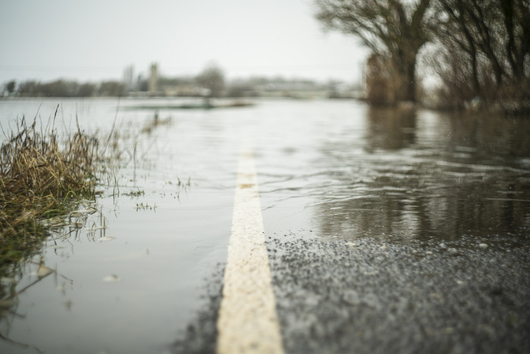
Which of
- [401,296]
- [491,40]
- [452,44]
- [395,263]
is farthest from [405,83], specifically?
[401,296]

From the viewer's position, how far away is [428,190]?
6.15 m

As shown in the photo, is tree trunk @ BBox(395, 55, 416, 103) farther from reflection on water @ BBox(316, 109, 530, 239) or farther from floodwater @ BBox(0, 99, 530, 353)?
floodwater @ BBox(0, 99, 530, 353)

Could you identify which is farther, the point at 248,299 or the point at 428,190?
the point at 428,190

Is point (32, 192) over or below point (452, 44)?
below

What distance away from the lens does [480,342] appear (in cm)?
227

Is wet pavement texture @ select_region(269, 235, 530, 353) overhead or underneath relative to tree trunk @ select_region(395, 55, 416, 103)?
underneath

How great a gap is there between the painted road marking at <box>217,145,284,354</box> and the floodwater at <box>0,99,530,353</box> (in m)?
0.12

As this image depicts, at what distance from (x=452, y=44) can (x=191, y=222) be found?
62.5 ft

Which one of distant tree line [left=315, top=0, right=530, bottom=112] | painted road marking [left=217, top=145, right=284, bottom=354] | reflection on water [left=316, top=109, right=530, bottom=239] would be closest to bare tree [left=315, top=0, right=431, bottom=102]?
distant tree line [left=315, top=0, right=530, bottom=112]

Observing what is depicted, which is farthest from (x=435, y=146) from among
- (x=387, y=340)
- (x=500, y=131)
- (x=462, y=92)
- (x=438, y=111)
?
(x=438, y=111)

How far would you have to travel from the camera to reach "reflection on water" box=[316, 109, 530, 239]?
438 centimetres

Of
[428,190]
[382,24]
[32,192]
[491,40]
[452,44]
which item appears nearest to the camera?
[32,192]

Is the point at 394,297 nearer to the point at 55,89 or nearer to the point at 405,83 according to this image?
A: the point at 55,89

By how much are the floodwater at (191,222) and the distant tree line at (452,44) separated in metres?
7.56
